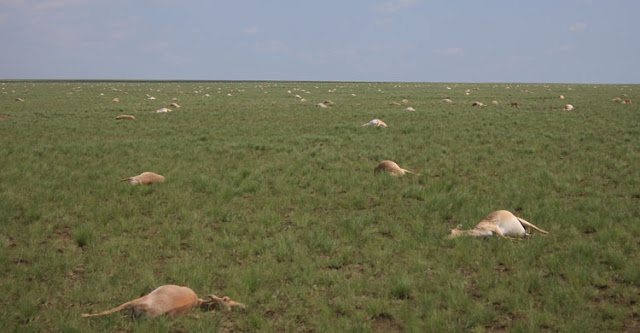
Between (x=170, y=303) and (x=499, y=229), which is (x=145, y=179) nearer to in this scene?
(x=170, y=303)

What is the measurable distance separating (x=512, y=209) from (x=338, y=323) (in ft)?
16.3

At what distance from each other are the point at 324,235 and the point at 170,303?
9.50 ft

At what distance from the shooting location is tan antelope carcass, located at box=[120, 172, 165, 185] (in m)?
9.89

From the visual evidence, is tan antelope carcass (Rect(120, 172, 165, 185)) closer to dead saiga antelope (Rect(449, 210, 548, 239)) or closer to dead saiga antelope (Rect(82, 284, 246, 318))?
dead saiga antelope (Rect(82, 284, 246, 318))

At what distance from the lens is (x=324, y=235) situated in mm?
7109

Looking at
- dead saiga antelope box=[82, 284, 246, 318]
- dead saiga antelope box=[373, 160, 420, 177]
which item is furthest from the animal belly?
dead saiga antelope box=[82, 284, 246, 318]

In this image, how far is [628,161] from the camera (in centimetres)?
1169

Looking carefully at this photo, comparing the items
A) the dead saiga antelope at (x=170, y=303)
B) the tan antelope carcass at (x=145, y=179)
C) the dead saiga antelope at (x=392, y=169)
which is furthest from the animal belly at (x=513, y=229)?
the tan antelope carcass at (x=145, y=179)

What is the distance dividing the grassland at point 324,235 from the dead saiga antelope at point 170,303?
4.6 inches

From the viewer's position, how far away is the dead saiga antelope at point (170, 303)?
15.5ft

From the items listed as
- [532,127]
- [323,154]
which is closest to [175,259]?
[323,154]

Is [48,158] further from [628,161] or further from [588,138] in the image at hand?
[588,138]

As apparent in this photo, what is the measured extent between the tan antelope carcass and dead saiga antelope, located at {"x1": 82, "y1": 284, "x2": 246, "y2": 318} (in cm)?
547

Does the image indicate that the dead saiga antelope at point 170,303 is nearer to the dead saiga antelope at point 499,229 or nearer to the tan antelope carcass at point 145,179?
the dead saiga antelope at point 499,229
